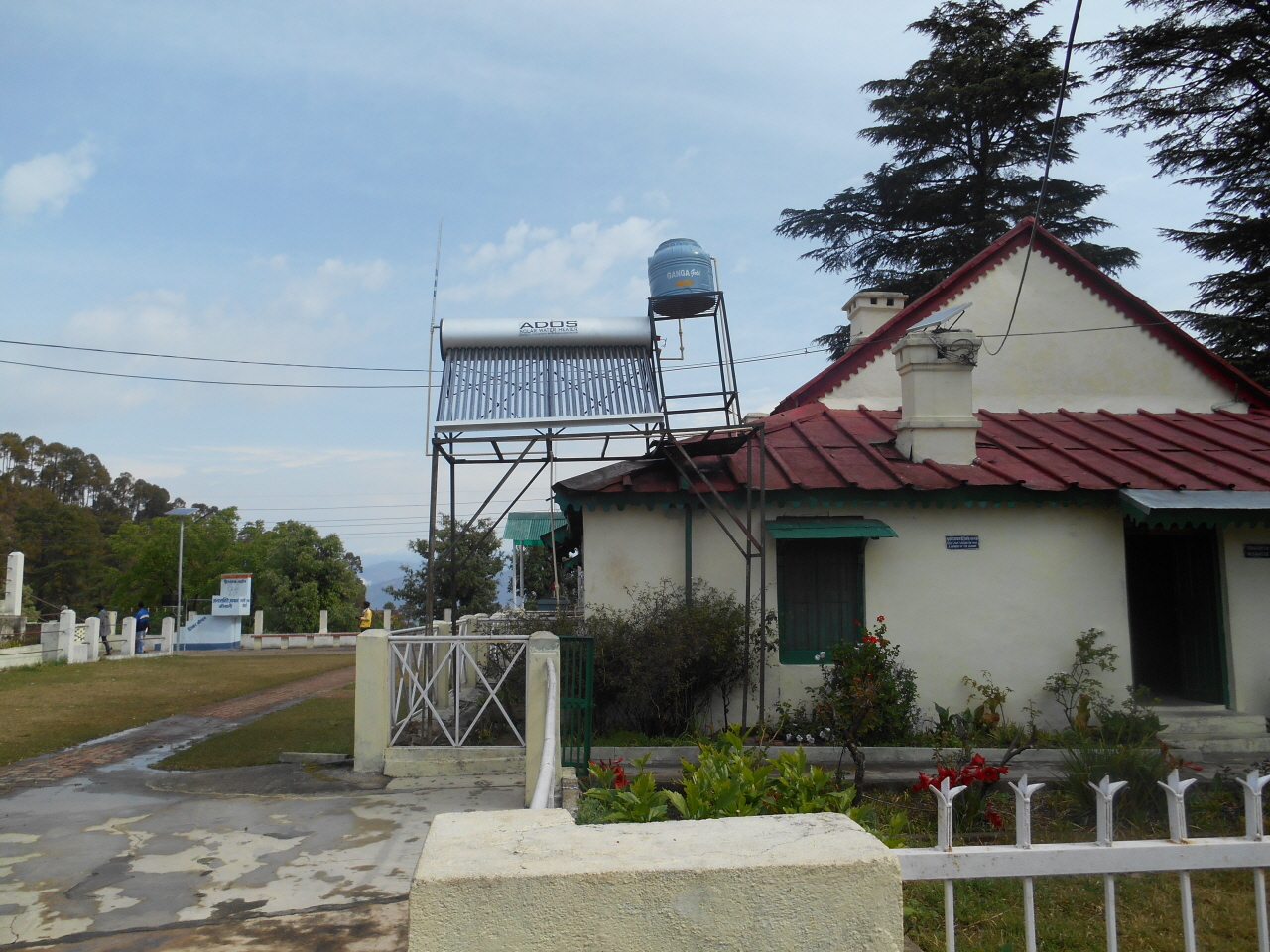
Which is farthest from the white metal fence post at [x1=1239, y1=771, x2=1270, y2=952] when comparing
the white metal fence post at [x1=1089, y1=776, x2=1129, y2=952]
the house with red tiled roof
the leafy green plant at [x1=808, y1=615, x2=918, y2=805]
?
the house with red tiled roof

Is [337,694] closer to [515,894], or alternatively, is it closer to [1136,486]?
[1136,486]

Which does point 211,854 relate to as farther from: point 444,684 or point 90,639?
point 90,639

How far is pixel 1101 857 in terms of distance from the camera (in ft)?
8.95

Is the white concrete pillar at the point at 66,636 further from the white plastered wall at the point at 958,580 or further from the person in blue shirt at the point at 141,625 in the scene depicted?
the white plastered wall at the point at 958,580

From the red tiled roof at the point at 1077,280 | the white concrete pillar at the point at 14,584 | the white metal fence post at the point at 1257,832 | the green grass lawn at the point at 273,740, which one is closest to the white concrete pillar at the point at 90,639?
the white concrete pillar at the point at 14,584

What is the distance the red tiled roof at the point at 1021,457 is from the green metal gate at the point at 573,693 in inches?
82.9

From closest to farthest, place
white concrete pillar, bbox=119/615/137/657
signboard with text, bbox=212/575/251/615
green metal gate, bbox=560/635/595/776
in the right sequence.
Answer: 1. green metal gate, bbox=560/635/595/776
2. white concrete pillar, bbox=119/615/137/657
3. signboard with text, bbox=212/575/251/615

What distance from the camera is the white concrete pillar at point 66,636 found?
895 inches

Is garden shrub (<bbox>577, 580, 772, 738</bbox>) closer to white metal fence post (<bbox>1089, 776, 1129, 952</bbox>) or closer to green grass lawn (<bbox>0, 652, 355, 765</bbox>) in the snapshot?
white metal fence post (<bbox>1089, 776, 1129, 952</bbox>)

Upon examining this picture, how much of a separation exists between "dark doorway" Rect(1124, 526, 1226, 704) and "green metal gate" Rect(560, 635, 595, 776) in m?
6.96

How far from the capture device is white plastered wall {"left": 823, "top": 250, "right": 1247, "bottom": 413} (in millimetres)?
13391

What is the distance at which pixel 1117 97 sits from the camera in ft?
63.0

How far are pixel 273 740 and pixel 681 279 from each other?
298 inches

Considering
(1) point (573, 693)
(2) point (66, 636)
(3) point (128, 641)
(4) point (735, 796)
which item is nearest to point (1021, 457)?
(1) point (573, 693)
